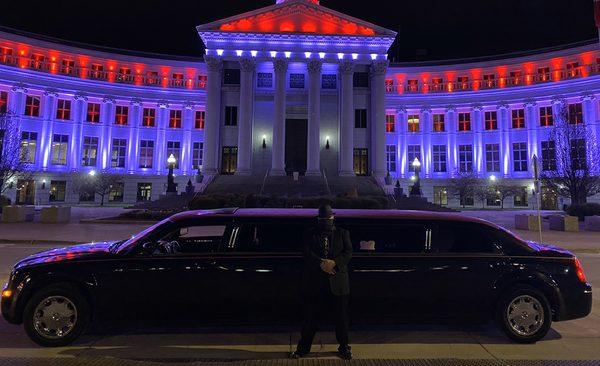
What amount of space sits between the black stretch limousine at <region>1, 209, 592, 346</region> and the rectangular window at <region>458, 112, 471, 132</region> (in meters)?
53.3

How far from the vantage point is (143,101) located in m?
54.1

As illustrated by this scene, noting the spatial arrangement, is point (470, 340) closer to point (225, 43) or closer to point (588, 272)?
point (588, 272)

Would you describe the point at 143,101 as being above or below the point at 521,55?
below

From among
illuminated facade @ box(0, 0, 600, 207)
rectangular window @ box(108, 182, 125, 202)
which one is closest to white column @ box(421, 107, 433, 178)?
illuminated facade @ box(0, 0, 600, 207)

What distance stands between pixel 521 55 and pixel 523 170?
16.2 meters

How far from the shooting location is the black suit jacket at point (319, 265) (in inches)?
177

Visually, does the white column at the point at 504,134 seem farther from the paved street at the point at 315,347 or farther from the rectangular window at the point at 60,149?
the rectangular window at the point at 60,149

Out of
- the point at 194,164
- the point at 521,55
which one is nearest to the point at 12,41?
the point at 194,164

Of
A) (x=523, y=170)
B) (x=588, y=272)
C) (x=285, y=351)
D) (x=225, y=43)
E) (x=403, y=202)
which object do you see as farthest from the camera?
(x=523, y=170)

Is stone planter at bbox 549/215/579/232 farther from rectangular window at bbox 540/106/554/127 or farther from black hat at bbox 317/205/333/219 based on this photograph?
rectangular window at bbox 540/106/554/127

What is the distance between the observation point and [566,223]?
22.2 m

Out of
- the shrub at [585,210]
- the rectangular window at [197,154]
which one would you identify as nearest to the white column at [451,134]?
the shrub at [585,210]

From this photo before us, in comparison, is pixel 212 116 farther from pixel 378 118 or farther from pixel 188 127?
pixel 378 118

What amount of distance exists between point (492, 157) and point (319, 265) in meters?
55.8
